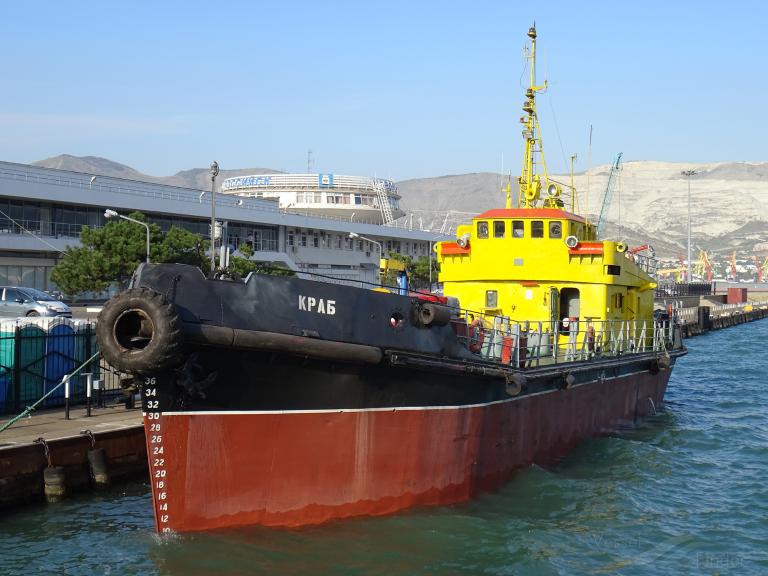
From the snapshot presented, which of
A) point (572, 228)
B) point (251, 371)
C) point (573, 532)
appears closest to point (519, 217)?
point (572, 228)

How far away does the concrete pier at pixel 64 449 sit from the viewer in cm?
1306

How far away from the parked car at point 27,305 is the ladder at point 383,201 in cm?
4738

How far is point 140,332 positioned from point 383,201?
63938 millimetres

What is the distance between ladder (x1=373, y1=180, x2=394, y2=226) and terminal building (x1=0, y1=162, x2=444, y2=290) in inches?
3.4

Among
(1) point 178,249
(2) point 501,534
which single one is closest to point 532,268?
(2) point 501,534

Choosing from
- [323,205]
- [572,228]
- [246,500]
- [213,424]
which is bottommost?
[246,500]

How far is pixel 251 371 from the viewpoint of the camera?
11.0 meters

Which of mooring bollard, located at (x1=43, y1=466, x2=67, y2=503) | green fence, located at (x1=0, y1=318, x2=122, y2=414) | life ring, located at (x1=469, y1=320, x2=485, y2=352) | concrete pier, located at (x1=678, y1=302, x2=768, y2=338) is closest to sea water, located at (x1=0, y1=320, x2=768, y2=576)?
mooring bollard, located at (x1=43, y1=466, x2=67, y2=503)

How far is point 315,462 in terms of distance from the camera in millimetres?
11617

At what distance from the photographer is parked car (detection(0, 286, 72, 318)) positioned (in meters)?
24.6

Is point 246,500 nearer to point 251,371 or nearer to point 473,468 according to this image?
point 251,371

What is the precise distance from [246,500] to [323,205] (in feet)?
199

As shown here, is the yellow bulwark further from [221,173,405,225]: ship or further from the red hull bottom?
[221,173,405,225]: ship

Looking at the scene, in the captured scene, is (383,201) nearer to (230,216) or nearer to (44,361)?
(230,216)
